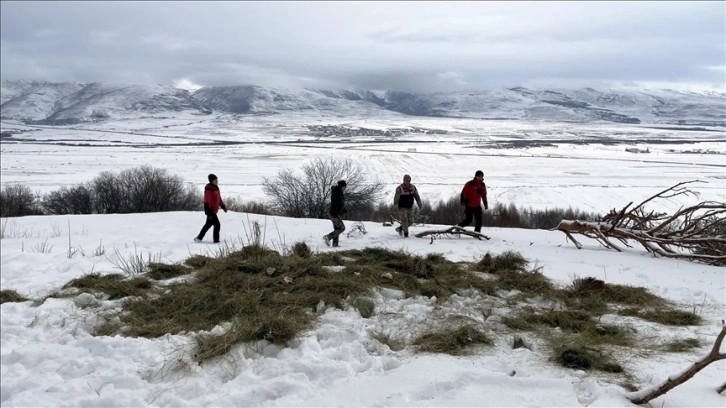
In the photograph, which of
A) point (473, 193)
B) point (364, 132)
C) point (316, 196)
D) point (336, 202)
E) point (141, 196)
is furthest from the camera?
point (364, 132)

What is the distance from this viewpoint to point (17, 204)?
3734 centimetres

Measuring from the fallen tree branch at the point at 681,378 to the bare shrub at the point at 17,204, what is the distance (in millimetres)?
42148

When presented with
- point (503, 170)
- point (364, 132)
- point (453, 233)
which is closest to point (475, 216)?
point (453, 233)

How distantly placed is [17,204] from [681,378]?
150 feet

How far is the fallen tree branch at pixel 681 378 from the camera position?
3.37 meters

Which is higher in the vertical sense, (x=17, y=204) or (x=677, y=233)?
(x=677, y=233)

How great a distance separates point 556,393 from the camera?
155 inches

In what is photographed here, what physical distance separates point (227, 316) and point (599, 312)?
4.86 m

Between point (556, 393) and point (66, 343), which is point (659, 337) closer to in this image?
point (556, 393)

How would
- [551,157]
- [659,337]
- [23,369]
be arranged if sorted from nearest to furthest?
1. [23,369]
2. [659,337]
3. [551,157]

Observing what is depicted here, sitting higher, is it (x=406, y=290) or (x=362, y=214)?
(x=406, y=290)

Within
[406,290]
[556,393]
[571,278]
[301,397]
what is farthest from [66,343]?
[571,278]

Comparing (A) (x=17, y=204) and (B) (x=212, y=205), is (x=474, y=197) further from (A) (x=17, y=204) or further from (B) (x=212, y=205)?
(A) (x=17, y=204)

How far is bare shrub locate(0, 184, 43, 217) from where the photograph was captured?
118 ft
